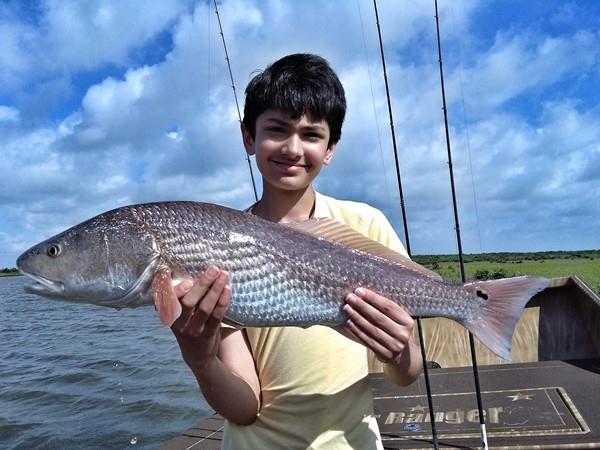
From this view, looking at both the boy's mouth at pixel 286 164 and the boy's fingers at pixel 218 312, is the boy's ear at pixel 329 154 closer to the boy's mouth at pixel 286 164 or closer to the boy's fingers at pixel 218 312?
the boy's mouth at pixel 286 164

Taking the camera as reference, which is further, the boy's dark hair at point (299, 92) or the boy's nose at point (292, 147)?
the boy's dark hair at point (299, 92)

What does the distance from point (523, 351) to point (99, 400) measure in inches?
360

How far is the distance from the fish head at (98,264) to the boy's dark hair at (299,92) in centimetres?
101

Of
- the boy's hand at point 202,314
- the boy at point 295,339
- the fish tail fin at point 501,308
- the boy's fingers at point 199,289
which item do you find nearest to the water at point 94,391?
the boy at point 295,339

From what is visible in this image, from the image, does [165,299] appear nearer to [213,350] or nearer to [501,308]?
[213,350]

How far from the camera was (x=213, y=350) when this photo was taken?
288 cm

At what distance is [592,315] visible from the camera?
7.75m

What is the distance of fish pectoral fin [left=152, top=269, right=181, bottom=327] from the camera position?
2.71 m

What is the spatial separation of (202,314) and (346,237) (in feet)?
3.12

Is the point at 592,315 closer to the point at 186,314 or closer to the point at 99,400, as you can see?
the point at 186,314

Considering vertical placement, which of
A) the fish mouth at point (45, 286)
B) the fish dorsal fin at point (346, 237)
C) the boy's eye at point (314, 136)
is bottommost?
the fish mouth at point (45, 286)

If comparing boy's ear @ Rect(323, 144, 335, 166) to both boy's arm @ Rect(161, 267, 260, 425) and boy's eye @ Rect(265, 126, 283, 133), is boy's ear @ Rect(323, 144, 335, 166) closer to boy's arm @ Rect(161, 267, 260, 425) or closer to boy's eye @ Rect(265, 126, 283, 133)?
boy's eye @ Rect(265, 126, 283, 133)

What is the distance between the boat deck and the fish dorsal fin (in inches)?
88.8

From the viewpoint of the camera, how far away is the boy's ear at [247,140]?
3.59 m
